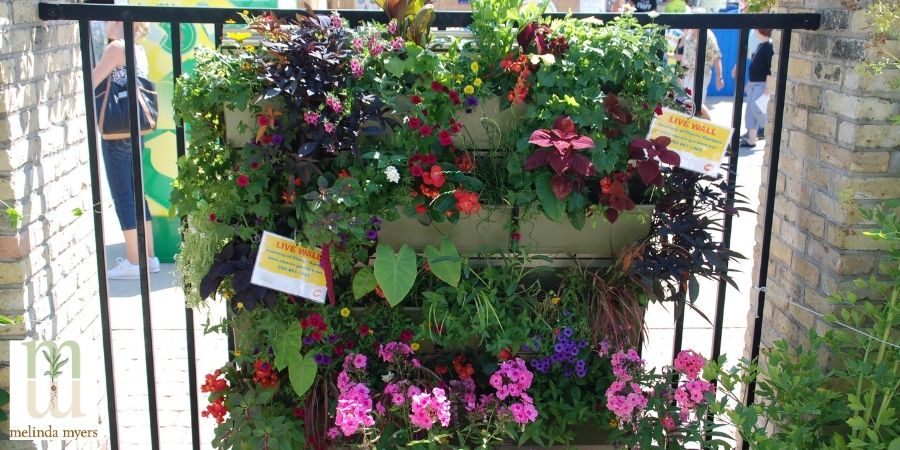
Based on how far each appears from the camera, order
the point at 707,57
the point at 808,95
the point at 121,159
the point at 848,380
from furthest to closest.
A: 1. the point at 707,57
2. the point at 121,159
3. the point at 808,95
4. the point at 848,380

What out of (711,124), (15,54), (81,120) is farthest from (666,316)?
(15,54)

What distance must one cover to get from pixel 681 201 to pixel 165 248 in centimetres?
424

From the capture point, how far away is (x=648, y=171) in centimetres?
205

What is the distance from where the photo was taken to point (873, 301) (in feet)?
7.63

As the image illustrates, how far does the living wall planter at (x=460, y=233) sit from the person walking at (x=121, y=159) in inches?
114

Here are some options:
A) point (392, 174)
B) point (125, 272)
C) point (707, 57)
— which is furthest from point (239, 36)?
point (707, 57)

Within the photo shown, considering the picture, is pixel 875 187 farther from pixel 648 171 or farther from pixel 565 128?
pixel 565 128

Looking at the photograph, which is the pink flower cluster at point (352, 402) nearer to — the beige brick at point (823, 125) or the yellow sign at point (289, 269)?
the yellow sign at point (289, 269)

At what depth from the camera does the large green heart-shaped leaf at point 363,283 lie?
212cm

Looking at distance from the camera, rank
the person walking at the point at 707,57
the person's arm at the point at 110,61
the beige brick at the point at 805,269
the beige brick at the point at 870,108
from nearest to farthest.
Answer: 1. the beige brick at the point at 870,108
2. the beige brick at the point at 805,269
3. the person's arm at the point at 110,61
4. the person walking at the point at 707,57

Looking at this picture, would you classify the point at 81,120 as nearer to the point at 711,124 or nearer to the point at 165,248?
the point at 711,124

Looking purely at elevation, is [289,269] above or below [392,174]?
below

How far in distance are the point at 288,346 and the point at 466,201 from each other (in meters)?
0.60

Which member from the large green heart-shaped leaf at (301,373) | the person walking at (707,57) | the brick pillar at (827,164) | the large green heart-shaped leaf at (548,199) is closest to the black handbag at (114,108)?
the large green heart-shaped leaf at (301,373)
